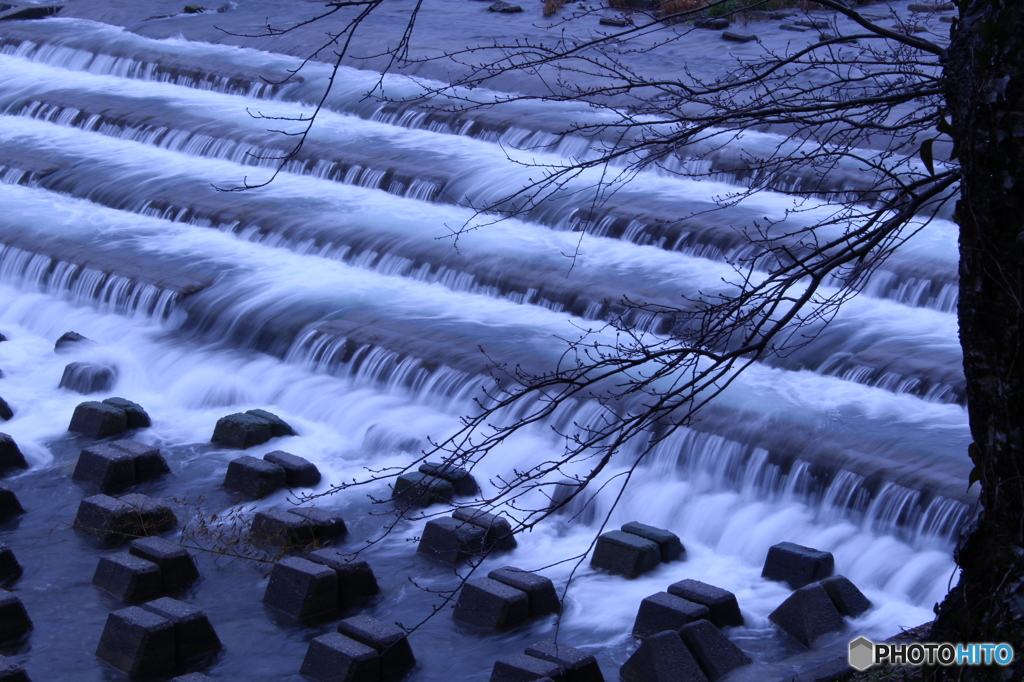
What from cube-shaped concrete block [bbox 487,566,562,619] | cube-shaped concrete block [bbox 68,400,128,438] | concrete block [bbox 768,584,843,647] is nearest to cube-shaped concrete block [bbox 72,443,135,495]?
cube-shaped concrete block [bbox 68,400,128,438]

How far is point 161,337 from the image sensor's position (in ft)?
38.1

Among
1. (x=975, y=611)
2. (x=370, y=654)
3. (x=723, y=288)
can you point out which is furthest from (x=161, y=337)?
(x=975, y=611)

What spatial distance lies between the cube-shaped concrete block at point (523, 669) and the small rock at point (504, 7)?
735 inches

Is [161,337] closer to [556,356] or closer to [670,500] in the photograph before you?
[556,356]

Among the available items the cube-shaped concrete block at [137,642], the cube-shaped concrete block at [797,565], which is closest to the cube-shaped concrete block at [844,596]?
the cube-shaped concrete block at [797,565]

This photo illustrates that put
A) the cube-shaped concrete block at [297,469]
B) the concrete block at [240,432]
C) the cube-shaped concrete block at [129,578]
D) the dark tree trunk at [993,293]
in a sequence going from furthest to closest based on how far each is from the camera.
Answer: the concrete block at [240,432] < the cube-shaped concrete block at [297,469] < the cube-shaped concrete block at [129,578] < the dark tree trunk at [993,293]

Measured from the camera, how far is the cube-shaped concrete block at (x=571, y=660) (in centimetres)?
577

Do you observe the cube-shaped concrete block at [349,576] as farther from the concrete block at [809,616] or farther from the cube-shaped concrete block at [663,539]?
the concrete block at [809,616]

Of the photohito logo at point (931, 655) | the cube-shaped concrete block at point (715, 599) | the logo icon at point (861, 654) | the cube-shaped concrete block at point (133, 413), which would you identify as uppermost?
the photohito logo at point (931, 655)

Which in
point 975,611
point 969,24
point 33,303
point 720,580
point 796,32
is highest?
point 796,32

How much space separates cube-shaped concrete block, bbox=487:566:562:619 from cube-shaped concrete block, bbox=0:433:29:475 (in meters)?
4.02

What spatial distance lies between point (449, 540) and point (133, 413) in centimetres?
352

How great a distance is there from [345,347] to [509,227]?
323 cm

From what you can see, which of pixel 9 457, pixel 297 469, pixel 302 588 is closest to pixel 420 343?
pixel 297 469
